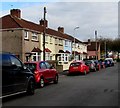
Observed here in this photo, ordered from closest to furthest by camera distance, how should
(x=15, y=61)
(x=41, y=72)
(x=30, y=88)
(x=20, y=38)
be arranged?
(x=15, y=61) → (x=30, y=88) → (x=41, y=72) → (x=20, y=38)

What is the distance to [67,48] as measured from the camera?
201ft

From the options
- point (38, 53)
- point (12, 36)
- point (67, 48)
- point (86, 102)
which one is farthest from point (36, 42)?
point (86, 102)

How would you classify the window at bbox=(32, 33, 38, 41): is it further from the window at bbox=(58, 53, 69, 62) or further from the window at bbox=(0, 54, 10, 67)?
the window at bbox=(0, 54, 10, 67)

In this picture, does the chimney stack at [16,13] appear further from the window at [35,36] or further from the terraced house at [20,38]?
the window at [35,36]

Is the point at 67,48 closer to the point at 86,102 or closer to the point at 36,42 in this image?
the point at 36,42

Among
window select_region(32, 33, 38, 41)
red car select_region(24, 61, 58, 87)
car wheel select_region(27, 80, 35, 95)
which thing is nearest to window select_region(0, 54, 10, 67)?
car wheel select_region(27, 80, 35, 95)

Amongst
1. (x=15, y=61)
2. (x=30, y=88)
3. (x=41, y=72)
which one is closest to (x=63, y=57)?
(x=41, y=72)

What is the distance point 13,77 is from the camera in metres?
12.3

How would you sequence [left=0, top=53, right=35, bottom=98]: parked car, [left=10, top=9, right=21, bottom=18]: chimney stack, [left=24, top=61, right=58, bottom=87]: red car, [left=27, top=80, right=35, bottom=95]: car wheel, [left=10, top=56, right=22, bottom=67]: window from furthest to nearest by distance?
[left=10, top=9, right=21, bottom=18]: chimney stack, [left=24, top=61, right=58, bottom=87]: red car, [left=27, top=80, right=35, bottom=95]: car wheel, [left=10, top=56, right=22, bottom=67]: window, [left=0, top=53, right=35, bottom=98]: parked car

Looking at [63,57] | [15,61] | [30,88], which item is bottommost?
[30,88]

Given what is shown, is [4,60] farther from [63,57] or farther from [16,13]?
[63,57]

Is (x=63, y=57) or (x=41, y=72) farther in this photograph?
(x=63, y=57)

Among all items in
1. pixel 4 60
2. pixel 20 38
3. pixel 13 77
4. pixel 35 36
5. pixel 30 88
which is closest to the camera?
pixel 4 60

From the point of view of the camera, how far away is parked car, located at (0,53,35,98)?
459 inches
